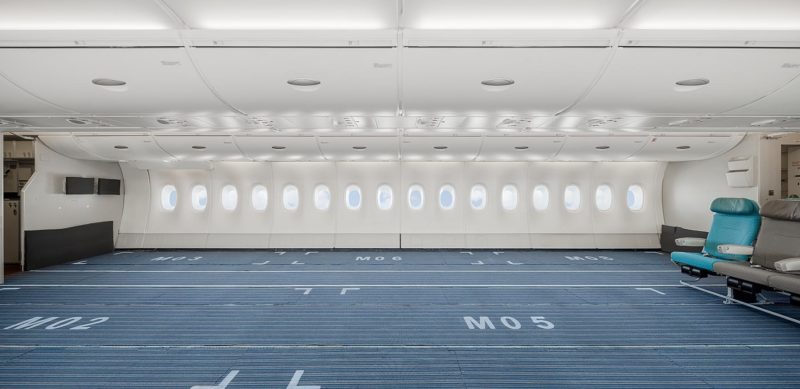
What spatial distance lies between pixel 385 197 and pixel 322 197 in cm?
252

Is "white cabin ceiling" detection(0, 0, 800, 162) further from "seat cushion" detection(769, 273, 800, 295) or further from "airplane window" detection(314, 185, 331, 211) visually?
"airplane window" detection(314, 185, 331, 211)

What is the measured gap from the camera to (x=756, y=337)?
17.5ft

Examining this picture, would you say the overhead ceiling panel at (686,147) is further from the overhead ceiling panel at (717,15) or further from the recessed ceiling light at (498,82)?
the recessed ceiling light at (498,82)

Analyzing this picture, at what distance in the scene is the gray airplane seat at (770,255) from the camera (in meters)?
6.10

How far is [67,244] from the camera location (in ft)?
37.7

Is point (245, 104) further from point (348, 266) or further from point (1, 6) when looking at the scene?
point (348, 266)

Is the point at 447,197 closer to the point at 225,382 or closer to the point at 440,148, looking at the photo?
the point at 440,148

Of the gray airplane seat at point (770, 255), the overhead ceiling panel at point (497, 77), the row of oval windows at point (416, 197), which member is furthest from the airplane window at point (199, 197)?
the gray airplane seat at point (770, 255)

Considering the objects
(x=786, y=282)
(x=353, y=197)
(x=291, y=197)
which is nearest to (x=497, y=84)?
(x=786, y=282)

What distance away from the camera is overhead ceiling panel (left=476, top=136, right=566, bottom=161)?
10.4m

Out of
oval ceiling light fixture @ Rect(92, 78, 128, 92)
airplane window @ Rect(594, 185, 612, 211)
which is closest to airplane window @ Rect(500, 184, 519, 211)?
airplane window @ Rect(594, 185, 612, 211)

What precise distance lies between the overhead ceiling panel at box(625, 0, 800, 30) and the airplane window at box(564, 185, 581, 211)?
11691 millimetres

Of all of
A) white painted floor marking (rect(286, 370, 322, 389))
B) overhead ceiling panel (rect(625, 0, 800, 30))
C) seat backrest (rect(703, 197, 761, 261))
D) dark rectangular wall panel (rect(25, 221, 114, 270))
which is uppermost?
overhead ceiling panel (rect(625, 0, 800, 30))

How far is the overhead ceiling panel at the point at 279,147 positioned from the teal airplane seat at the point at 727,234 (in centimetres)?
937
